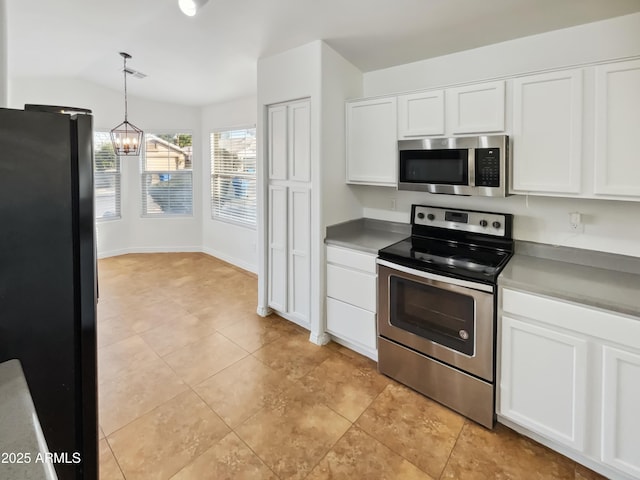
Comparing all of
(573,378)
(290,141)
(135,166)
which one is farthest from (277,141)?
(135,166)

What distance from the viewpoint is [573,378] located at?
1700mm

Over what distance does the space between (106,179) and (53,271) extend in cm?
528

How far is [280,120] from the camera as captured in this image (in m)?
3.11

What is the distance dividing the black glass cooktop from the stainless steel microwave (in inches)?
16.6

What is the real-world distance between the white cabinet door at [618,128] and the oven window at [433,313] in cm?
99

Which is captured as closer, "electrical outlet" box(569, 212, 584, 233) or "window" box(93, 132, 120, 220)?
"electrical outlet" box(569, 212, 584, 233)

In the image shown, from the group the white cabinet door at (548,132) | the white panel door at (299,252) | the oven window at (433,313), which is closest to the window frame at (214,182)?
the white panel door at (299,252)

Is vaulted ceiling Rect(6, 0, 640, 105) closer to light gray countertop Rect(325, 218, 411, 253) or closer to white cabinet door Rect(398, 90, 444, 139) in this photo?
white cabinet door Rect(398, 90, 444, 139)

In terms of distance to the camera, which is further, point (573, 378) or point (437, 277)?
point (437, 277)

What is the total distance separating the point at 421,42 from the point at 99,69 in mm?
4130

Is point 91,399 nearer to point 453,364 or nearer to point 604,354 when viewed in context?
point 453,364

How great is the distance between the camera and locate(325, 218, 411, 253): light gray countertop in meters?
2.74

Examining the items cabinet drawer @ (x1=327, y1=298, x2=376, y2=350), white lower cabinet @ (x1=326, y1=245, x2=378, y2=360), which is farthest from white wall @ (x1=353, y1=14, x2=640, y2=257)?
cabinet drawer @ (x1=327, y1=298, x2=376, y2=350)

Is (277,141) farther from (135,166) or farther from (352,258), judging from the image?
(135,166)
